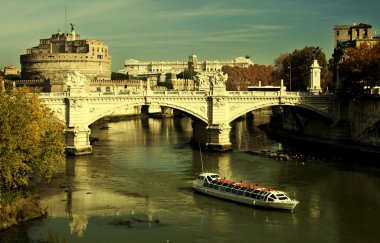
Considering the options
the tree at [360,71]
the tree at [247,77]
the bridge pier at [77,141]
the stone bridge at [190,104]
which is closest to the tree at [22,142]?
the bridge pier at [77,141]

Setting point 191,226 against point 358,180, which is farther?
point 358,180

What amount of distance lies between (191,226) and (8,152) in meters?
9.30

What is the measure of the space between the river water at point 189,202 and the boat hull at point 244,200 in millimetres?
364

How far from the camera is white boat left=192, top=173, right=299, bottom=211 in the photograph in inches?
1203

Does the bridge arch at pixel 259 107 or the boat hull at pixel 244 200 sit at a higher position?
the bridge arch at pixel 259 107

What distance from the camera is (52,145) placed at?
Answer: 3092 centimetres

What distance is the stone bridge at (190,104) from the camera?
49594mm

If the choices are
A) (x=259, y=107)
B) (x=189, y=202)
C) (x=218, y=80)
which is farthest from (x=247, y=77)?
(x=189, y=202)

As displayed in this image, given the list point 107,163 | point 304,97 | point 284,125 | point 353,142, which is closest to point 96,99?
point 107,163

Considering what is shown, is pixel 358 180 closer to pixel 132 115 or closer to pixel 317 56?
pixel 317 56

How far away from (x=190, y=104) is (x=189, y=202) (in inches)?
803

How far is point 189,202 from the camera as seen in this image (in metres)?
33.0

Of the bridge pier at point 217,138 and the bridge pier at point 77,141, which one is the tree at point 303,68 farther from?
the bridge pier at point 77,141

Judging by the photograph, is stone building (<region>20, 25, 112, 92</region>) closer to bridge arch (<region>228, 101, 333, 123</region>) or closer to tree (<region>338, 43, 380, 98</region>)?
bridge arch (<region>228, 101, 333, 123</region>)
